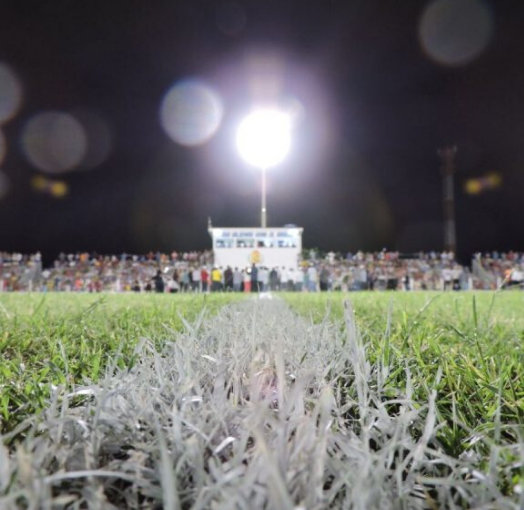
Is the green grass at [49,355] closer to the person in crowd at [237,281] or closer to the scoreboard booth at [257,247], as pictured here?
the person in crowd at [237,281]

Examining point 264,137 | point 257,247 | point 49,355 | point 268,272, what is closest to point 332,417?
point 49,355

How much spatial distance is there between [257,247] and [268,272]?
272 inches

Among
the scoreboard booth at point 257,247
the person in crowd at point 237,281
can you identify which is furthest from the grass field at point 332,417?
the scoreboard booth at point 257,247

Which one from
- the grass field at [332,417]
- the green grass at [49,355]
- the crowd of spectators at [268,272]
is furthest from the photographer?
the crowd of spectators at [268,272]

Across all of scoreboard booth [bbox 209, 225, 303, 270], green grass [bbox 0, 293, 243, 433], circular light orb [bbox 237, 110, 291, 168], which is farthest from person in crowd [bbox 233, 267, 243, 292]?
green grass [bbox 0, 293, 243, 433]

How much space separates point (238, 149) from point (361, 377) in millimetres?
35571

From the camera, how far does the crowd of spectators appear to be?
24078mm

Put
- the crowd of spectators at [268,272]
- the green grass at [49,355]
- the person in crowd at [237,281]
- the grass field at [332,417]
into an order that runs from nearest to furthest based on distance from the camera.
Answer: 1. the grass field at [332,417]
2. the green grass at [49,355]
3. the person in crowd at [237,281]
4. the crowd of spectators at [268,272]

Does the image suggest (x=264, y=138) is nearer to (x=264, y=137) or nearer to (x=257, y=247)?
(x=264, y=137)

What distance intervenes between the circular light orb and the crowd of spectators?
7.62 metres

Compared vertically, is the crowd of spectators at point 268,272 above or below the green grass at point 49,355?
above

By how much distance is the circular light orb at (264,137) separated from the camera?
103 ft

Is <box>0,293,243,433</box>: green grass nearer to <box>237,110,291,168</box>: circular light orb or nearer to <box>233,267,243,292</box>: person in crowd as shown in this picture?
<box>233,267,243,292</box>: person in crowd

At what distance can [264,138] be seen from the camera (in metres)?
31.7
